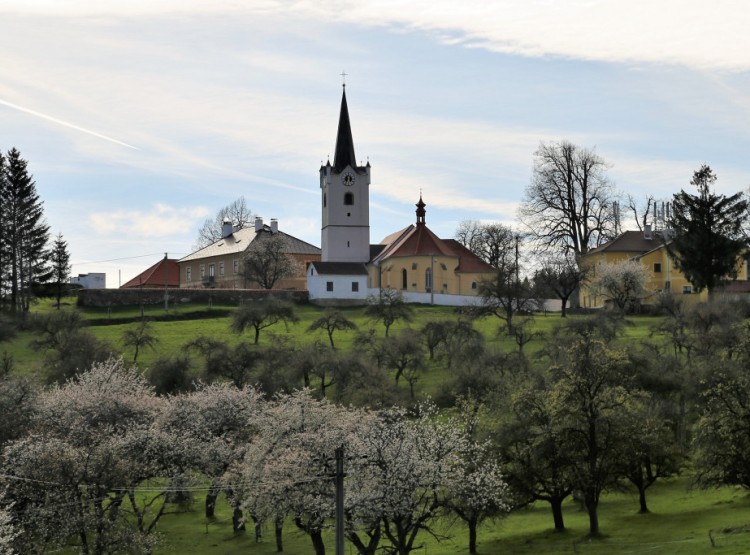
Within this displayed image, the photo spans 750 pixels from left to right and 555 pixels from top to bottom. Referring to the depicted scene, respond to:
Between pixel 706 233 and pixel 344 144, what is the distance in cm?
3931

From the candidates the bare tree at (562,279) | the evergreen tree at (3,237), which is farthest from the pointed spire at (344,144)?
the evergreen tree at (3,237)

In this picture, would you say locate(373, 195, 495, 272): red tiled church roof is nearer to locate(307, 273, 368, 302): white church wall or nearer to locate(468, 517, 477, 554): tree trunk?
locate(307, 273, 368, 302): white church wall

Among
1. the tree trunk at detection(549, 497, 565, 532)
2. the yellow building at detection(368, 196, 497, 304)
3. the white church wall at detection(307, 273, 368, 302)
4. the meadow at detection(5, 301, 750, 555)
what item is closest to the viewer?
the meadow at detection(5, 301, 750, 555)

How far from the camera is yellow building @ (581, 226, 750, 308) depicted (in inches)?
3519

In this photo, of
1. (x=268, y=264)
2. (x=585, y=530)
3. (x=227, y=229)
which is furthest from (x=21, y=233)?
(x=585, y=530)

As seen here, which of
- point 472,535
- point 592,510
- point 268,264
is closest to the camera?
point 472,535

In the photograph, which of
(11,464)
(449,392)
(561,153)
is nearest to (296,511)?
(11,464)

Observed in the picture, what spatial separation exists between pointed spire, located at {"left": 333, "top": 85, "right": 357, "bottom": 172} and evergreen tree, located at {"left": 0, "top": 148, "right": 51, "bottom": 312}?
27.9m

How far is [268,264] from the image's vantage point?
105 m

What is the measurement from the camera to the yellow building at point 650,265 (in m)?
89.4

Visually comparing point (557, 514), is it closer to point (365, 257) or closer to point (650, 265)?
point (650, 265)

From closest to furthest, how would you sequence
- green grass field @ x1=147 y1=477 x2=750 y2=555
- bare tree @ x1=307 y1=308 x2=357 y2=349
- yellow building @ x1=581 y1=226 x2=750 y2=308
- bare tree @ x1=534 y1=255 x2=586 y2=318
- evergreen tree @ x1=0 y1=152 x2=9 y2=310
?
1. green grass field @ x1=147 y1=477 x2=750 y2=555
2. bare tree @ x1=307 y1=308 x2=357 y2=349
3. bare tree @ x1=534 y1=255 x2=586 y2=318
4. evergreen tree @ x1=0 y1=152 x2=9 y2=310
5. yellow building @ x1=581 y1=226 x2=750 y2=308

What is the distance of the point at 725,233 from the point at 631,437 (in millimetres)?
41734

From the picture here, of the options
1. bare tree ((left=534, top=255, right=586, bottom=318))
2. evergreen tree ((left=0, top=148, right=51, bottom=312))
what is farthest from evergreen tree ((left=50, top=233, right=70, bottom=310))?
bare tree ((left=534, top=255, right=586, bottom=318))
